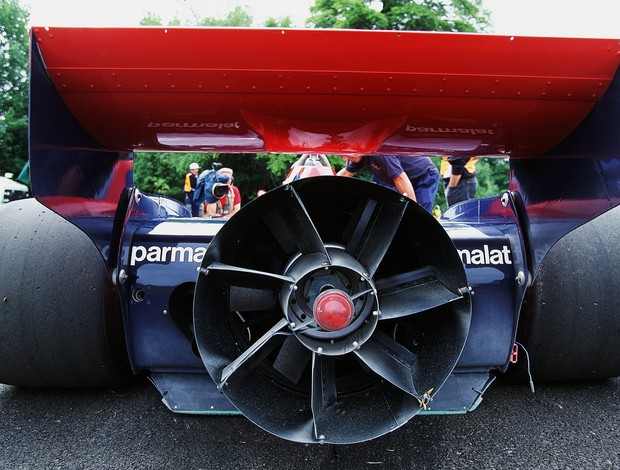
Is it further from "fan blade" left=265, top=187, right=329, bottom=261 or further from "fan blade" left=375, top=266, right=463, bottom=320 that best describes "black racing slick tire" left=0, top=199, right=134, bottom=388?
"fan blade" left=375, top=266, right=463, bottom=320

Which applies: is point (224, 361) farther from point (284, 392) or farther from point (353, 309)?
point (353, 309)

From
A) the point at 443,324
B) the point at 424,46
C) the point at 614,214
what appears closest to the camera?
the point at 424,46

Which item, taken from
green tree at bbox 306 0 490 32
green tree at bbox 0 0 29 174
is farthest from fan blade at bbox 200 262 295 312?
green tree at bbox 0 0 29 174

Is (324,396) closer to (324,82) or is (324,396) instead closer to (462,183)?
(324,82)

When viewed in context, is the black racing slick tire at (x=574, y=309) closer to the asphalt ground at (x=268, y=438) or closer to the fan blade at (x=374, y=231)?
the asphalt ground at (x=268, y=438)

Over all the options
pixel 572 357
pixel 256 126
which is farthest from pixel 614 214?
pixel 256 126

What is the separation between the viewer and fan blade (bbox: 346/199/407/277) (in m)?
1.70

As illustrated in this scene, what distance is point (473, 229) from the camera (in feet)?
7.50

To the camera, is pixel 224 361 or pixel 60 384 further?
pixel 60 384

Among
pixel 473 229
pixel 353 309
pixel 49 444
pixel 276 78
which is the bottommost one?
pixel 49 444

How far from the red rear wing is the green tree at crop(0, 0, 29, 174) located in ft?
75.8

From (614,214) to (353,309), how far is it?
1.71 metres

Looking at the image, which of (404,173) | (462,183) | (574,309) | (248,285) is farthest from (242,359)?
(462,183)

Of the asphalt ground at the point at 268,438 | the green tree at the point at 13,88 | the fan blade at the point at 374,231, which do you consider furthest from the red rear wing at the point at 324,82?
the green tree at the point at 13,88
